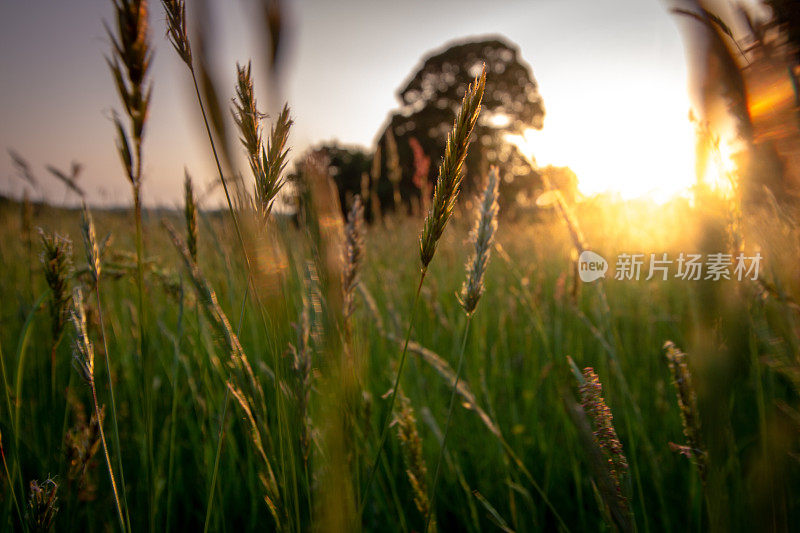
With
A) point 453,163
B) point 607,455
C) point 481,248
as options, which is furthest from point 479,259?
point 607,455

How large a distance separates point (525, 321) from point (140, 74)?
2497 mm

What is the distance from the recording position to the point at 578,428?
0.44 meters

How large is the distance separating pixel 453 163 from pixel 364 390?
2.09ft

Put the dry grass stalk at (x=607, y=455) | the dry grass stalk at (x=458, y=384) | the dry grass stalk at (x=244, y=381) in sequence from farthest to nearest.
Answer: the dry grass stalk at (x=458, y=384) → the dry grass stalk at (x=244, y=381) → the dry grass stalk at (x=607, y=455)

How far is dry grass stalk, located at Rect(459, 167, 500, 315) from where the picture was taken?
26.5 inches

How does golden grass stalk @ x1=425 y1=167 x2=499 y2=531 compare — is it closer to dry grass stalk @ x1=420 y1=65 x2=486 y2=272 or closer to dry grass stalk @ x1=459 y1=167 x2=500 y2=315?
dry grass stalk @ x1=459 y1=167 x2=500 y2=315

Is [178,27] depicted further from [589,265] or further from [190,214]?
[589,265]

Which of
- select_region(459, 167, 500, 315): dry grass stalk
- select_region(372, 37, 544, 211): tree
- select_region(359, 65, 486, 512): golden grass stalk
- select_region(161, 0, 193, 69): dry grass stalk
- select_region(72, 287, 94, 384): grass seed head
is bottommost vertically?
select_region(72, 287, 94, 384): grass seed head

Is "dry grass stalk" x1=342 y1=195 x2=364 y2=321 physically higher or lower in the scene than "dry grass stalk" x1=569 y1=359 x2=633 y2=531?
higher

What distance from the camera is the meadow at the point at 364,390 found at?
19.3 inches

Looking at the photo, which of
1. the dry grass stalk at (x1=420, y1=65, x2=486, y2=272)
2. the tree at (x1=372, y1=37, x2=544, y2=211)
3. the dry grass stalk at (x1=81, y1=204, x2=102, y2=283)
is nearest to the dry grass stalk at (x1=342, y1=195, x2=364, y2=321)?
the dry grass stalk at (x1=420, y1=65, x2=486, y2=272)

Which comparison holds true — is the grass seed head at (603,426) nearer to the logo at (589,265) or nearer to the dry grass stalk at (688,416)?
the dry grass stalk at (688,416)

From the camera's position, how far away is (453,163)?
0.53 meters

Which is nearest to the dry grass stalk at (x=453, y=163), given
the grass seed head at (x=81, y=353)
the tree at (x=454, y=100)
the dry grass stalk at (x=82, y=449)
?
the grass seed head at (x=81, y=353)
